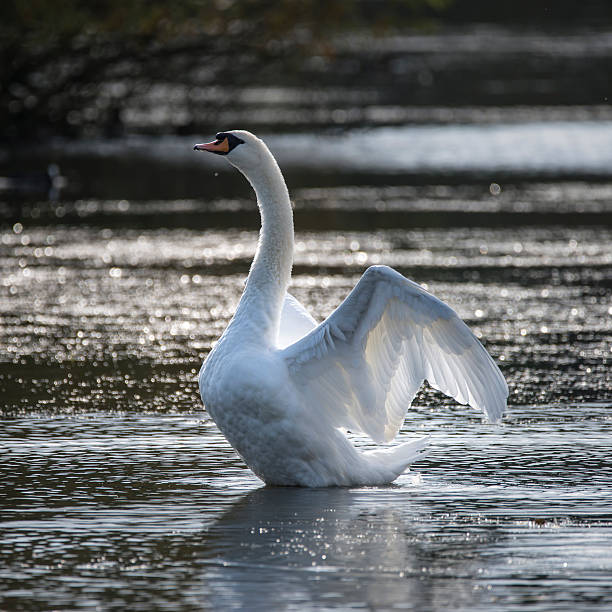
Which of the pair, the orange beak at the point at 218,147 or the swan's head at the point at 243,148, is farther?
the swan's head at the point at 243,148

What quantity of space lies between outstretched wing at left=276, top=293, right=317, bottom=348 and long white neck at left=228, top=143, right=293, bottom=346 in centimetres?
46

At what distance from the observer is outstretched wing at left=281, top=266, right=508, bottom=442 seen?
719 centimetres

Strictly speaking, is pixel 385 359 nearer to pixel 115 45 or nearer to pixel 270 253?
pixel 270 253

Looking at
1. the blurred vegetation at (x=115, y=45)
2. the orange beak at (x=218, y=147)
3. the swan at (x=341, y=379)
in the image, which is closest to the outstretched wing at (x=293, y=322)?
the swan at (x=341, y=379)

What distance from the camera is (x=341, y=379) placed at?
7570mm

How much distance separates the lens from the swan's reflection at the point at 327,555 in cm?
582

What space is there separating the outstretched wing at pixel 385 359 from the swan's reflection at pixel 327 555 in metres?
0.45

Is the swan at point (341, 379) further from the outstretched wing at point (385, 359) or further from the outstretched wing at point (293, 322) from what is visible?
the outstretched wing at point (293, 322)

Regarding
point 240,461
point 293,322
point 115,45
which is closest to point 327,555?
point 240,461

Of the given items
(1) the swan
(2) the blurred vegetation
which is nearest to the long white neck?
(1) the swan

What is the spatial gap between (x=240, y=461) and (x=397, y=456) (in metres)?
1.01

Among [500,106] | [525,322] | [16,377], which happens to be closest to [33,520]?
[16,377]

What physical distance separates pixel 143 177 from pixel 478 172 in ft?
17.7

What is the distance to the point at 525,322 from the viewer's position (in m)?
12.0
